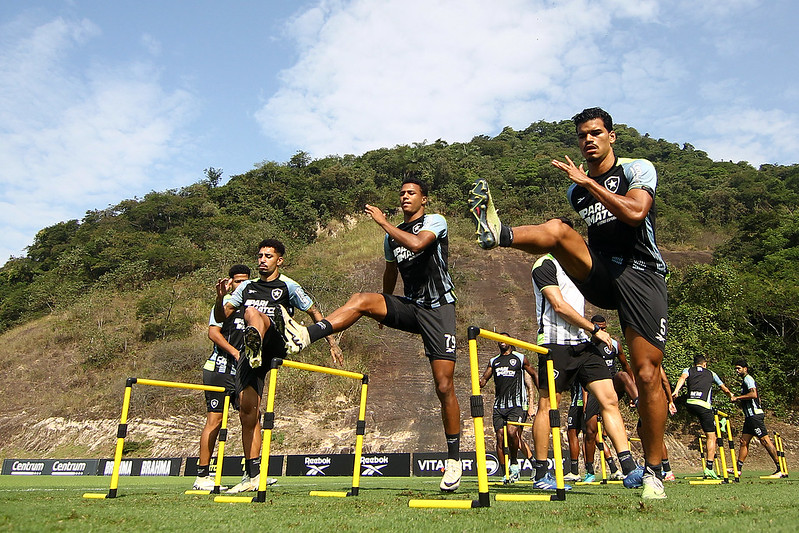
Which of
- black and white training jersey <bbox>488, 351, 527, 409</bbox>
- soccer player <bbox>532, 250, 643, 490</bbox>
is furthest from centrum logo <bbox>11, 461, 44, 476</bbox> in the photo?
soccer player <bbox>532, 250, 643, 490</bbox>

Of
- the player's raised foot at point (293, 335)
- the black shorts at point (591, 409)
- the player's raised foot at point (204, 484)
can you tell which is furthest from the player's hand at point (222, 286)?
the black shorts at point (591, 409)

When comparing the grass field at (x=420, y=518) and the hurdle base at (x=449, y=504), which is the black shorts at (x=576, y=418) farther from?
the hurdle base at (x=449, y=504)

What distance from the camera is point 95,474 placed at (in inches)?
642

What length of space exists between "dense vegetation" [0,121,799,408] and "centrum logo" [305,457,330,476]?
19382 millimetres

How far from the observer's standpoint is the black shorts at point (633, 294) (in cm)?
341

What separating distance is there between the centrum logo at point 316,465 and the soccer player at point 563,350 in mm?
9192

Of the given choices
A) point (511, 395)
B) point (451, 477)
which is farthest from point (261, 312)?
→ point (511, 395)

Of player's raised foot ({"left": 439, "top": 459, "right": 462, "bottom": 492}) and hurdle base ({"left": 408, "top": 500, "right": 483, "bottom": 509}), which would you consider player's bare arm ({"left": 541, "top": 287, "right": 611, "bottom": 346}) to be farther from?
hurdle base ({"left": 408, "top": 500, "right": 483, "bottom": 509})

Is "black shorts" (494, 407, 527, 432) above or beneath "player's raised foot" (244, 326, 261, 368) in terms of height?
beneath

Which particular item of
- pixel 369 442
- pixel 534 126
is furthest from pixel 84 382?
pixel 534 126

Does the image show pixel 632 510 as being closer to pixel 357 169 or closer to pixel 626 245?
pixel 626 245

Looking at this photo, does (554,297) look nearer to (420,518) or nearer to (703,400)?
(420,518)

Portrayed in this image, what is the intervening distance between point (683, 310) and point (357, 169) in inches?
1751

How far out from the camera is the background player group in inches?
132
